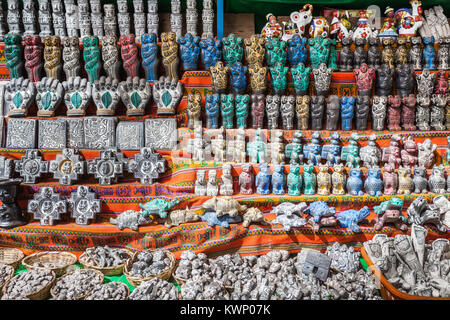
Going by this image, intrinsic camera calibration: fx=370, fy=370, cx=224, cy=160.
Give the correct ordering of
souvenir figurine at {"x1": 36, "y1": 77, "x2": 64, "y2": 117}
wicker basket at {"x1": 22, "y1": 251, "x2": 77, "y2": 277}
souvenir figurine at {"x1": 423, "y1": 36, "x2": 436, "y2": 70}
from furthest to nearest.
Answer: souvenir figurine at {"x1": 423, "y1": 36, "x2": 436, "y2": 70} → souvenir figurine at {"x1": 36, "y1": 77, "x2": 64, "y2": 117} → wicker basket at {"x1": 22, "y1": 251, "x2": 77, "y2": 277}

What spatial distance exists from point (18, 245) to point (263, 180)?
2.13 meters

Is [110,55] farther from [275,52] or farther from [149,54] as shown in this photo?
[275,52]

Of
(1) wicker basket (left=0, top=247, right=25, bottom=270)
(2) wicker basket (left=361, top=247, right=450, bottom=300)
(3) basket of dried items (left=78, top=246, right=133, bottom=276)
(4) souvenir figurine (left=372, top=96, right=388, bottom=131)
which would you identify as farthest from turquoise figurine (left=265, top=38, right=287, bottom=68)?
(1) wicker basket (left=0, top=247, right=25, bottom=270)

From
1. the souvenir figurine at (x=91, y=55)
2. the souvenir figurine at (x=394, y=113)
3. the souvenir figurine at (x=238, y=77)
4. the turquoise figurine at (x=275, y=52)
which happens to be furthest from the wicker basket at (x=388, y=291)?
the souvenir figurine at (x=91, y=55)

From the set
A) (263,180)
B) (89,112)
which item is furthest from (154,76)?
(263,180)

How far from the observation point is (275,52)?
3602 mm

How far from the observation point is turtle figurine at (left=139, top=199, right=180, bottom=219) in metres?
3.06

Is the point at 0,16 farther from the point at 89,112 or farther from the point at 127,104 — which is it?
the point at 127,104

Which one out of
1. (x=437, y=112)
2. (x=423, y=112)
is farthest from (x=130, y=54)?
(x=437, y=112)

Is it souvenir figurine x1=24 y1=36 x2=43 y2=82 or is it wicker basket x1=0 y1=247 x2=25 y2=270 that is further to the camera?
souvenir figurine x1=24 y1=36 x2=43 y2=82

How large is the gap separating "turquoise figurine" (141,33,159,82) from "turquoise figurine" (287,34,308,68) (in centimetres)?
132

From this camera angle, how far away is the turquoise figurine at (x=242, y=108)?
3459 millimetres

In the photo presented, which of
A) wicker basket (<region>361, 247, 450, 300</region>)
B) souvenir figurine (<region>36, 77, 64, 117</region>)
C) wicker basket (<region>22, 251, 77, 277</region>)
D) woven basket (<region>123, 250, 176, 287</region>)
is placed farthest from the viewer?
souvenir figurine (<region>36, 77, 64, 117</region>)

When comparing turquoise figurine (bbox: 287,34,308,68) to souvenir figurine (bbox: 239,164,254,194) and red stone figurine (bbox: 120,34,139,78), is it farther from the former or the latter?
red stone figurine (bbox: 120,34,139,78)
